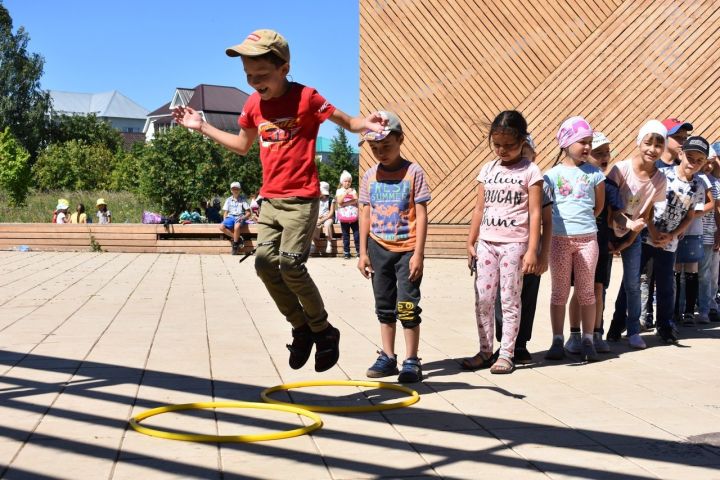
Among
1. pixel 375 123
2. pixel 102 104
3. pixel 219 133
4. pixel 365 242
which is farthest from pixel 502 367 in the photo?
pixel 102 104

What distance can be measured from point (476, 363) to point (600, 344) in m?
1.32

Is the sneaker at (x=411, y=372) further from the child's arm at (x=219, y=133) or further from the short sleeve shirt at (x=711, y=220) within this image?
the short sleeve shirt at (x=711, y=220)

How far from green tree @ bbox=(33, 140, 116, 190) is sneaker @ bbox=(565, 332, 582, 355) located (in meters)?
60.5

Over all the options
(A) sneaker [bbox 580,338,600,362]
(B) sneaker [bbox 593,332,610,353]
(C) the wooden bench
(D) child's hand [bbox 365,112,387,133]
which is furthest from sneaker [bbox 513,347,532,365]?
(C) the wooden bench

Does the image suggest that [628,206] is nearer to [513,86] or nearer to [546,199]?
[546,199]

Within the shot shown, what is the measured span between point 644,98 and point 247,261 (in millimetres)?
7843

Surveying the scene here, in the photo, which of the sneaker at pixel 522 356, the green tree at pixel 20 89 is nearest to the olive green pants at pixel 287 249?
the sneaker at pixel 522 356

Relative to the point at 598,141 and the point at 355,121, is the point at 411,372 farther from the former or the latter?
the point at 598,141

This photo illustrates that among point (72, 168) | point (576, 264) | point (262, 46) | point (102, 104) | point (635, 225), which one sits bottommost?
point (576, 264)

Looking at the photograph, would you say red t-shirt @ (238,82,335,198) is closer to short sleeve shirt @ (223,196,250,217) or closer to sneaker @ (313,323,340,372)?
sneaker @ (313,323,340,372)

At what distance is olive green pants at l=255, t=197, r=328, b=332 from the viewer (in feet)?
16.3

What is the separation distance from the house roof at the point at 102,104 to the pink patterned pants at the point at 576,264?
18031cm

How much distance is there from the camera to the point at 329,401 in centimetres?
502

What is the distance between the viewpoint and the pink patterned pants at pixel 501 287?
602 cm
